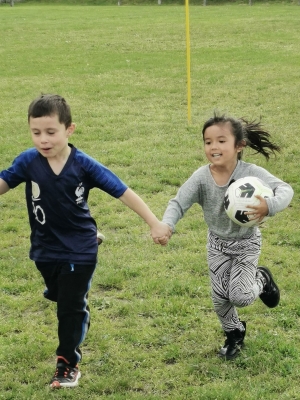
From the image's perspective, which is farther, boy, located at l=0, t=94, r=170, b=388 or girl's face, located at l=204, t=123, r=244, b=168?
girl's face, located at l=204, t=123, r=244, b=168

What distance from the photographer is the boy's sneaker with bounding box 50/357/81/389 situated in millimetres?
4328

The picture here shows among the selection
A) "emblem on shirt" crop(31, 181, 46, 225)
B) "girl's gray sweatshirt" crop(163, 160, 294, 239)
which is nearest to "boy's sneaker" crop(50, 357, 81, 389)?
"emblem on shirt" crop(31, 181, 46, 225)

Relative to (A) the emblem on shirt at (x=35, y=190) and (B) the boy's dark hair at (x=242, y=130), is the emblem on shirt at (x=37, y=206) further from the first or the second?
(B) the boy's dark hair at (x=242, y=130)

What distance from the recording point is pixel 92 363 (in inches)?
183

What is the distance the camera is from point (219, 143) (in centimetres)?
426

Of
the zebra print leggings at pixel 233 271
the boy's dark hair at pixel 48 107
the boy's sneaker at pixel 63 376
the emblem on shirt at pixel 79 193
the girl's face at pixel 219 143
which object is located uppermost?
the boy's dark hair at pixel 48 107

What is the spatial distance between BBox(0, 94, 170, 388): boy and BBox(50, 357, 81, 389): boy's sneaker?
0.18m

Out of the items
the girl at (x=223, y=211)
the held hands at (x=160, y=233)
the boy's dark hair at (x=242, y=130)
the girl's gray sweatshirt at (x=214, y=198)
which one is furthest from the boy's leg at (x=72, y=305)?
the boy's dark hair at (x=242, y=130)

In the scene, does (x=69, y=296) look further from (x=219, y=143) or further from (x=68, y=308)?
(x=219, y=143)

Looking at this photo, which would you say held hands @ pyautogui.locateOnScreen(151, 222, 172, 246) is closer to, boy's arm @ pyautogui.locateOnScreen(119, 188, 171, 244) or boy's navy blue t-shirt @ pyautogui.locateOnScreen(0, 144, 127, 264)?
boy's arm @ pyautogui.locateOnScreen(119, 188, 171, 244)

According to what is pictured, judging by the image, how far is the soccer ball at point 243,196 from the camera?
4.09 metres

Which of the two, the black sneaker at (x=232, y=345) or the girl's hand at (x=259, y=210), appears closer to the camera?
the girl's hand at (x=259, y=210)

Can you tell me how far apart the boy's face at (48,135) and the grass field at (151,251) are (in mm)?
1545

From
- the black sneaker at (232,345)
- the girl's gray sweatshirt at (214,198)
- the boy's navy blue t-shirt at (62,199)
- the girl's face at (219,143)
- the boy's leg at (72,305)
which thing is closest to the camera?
the boy's navy blue t-shirt at (62,199)
